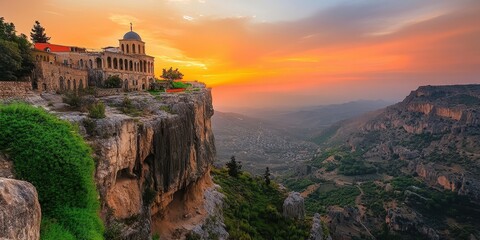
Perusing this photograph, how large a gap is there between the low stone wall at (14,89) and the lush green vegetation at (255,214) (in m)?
24.4

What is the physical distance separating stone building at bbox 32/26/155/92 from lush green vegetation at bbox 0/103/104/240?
1815 cm

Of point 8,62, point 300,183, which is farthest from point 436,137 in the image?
point 8,62

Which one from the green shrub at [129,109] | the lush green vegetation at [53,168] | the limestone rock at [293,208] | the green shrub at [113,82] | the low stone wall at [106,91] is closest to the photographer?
the lush green vegetation at [53,168]

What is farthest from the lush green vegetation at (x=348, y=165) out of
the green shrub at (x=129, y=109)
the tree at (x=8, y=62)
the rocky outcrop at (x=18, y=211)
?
the rocky outcrop at (x=18, y=211)

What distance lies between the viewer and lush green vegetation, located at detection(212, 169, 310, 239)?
3578 cm

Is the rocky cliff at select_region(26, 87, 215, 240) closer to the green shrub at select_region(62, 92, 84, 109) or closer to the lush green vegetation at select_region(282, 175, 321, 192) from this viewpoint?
the green shrub at select_region(62, 92, 84, 109)

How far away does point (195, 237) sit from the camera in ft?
90.6

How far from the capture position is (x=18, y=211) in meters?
8.96

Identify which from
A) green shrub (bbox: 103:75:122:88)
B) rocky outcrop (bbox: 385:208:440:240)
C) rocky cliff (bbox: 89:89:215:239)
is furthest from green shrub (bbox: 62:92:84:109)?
rocky outcrop (bbox: 385:208:440:240)

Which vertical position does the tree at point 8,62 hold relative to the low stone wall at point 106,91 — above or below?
above

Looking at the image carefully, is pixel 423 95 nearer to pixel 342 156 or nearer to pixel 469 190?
pixel 342 156

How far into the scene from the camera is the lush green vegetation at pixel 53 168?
13172 mm

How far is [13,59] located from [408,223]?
3254 inches

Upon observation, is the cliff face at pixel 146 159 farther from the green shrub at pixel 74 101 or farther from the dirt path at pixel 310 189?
the dirt path at pixel 310 189
